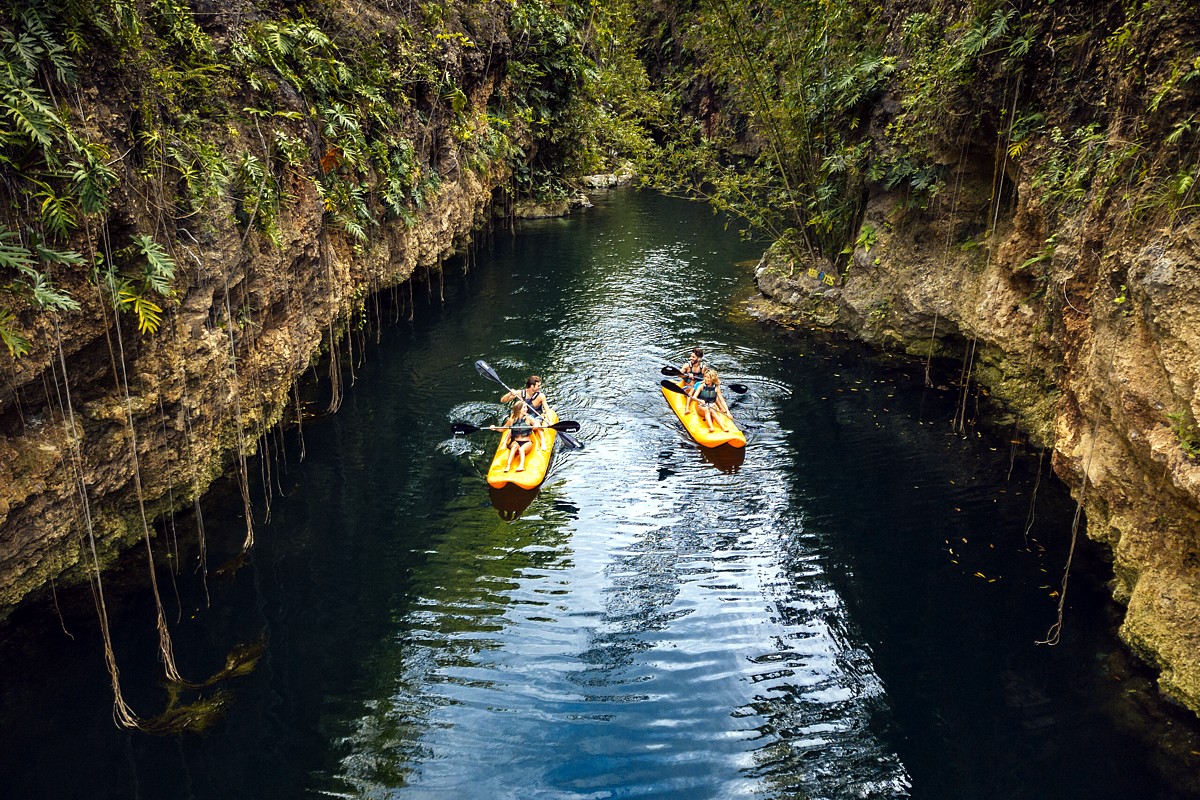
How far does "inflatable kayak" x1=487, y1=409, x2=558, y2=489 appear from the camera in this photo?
953cm

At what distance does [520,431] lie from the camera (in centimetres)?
1038

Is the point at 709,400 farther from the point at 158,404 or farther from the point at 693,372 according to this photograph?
the point at 158,404

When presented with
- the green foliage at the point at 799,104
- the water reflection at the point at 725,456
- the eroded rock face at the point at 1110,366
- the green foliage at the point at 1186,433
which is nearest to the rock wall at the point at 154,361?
the water reflection at the point at 725,456

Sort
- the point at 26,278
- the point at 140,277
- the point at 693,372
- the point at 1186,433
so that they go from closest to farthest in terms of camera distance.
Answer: the point at 26,278
the point at 1186,433
the point at 140,277
the point at 693,372

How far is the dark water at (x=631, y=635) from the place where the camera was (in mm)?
5488

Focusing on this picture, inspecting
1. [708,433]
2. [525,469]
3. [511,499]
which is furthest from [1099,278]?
[511,499]

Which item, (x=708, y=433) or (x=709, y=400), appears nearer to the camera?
(x=708, y=433)

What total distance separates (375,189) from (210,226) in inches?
230

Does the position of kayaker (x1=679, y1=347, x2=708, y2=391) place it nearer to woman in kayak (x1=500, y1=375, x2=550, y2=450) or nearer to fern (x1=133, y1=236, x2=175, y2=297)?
woman in kayak (x1=500, y1=375, x2=550, y2=450)

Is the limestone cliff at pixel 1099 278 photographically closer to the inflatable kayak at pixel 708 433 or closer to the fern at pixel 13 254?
the inflatable kayak at pixel 708 433

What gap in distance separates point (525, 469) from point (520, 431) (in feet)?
2.67

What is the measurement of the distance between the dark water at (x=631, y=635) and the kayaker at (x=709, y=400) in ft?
2.00

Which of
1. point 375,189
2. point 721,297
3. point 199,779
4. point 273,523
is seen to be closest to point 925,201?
point 721,297

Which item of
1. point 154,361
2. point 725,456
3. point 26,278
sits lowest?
point 725,456
